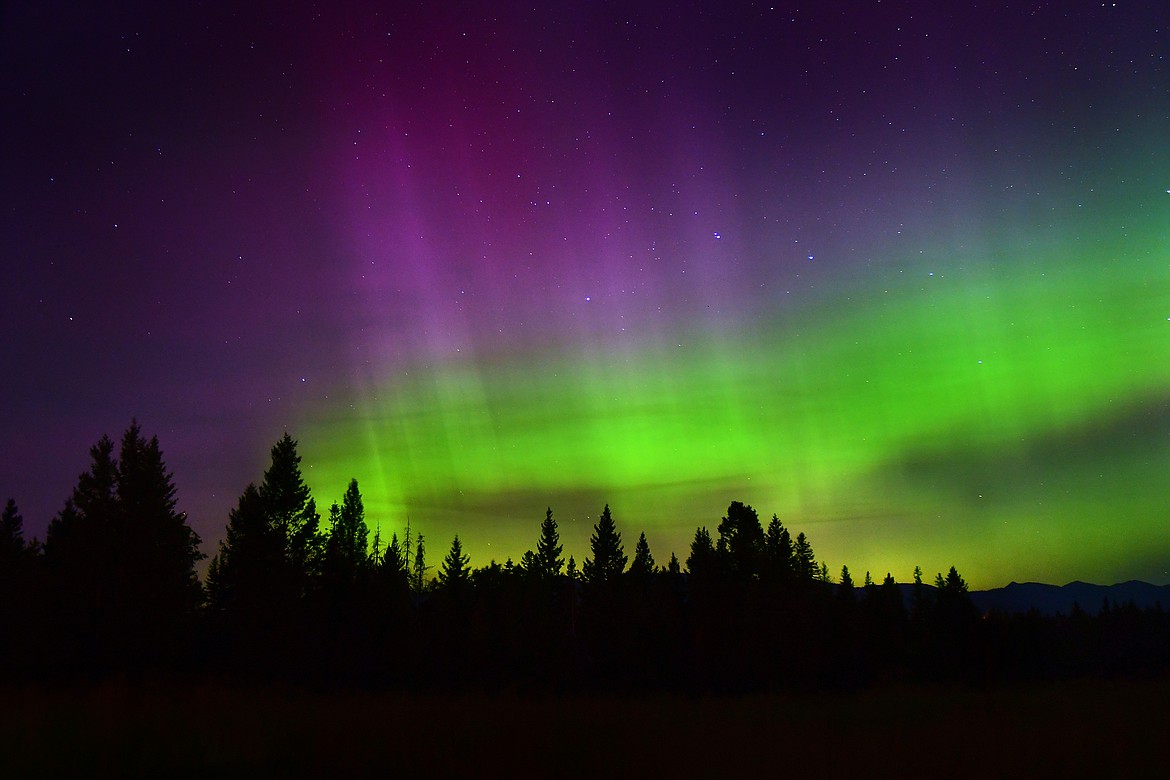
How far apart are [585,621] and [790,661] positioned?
13.9 meters

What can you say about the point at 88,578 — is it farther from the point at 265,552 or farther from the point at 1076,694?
the point at 1076,694

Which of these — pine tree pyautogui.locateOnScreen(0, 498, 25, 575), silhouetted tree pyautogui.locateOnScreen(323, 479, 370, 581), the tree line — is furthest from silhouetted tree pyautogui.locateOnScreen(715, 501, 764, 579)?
pine tree pyautogui.locateOnScreen(0, 498, 25, 575)

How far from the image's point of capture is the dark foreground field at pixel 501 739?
7.29 meters

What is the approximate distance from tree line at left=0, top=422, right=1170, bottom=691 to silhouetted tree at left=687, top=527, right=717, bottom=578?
138 mm

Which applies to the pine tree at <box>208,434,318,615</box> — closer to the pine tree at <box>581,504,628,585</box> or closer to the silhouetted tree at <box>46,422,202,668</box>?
the silhouetted tree at <box>46,422,202,668</box>

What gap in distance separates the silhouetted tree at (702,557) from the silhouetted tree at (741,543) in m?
0.99

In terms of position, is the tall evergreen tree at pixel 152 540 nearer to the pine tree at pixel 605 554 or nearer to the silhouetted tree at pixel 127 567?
the silhouetted tree at pixel 127 567

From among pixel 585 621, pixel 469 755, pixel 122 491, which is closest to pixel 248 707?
pixel 469 755

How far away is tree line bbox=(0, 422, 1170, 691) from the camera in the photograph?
1228 inches

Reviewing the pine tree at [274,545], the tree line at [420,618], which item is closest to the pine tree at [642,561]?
the tree line at [420,618]

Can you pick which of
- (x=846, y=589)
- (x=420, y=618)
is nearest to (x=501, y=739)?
(x=420, y=618)

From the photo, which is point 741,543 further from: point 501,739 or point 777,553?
point 501,739

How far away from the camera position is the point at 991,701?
1791 centimetres

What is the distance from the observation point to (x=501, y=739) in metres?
9.59
